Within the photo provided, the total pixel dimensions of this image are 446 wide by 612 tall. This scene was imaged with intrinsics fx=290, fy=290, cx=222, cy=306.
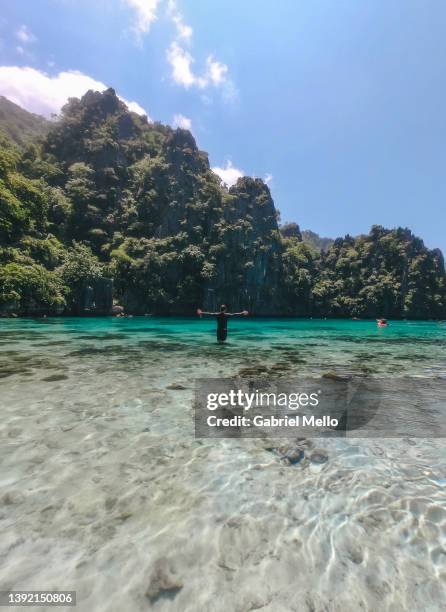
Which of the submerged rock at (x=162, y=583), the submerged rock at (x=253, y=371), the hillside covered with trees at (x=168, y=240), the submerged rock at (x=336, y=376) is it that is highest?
the hillside covered with trees at (x=168, y=240)

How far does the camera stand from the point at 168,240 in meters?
55.5

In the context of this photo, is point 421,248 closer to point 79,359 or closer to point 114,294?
point 114,294

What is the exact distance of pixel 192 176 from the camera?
63938 millimetres

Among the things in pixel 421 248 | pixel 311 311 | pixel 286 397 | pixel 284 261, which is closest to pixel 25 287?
pixel 286 397

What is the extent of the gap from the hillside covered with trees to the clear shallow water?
35.1 meters

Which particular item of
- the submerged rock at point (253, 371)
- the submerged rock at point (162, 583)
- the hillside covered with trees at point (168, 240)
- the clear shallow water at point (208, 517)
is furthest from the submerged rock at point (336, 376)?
the hillside covered with trees at point (168, 240)

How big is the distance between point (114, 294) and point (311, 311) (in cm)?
4852

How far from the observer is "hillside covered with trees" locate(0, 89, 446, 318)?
153 ft

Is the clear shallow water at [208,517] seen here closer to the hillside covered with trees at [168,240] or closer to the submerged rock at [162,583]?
the submerged rock at [162,583]

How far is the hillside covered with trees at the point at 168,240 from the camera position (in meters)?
46.7

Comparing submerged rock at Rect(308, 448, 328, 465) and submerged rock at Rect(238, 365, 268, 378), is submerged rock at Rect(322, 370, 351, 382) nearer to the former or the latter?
submerged rock at Rect(238, 365, 268, 378)

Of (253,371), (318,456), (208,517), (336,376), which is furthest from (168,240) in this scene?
(208,517)

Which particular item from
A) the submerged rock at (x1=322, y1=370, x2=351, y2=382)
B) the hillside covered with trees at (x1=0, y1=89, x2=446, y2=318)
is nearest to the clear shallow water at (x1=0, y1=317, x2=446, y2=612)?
the submerged rock at (x1=322, y1=370, x2=351, y2=382)

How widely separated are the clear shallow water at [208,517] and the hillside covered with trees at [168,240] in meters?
35.1
